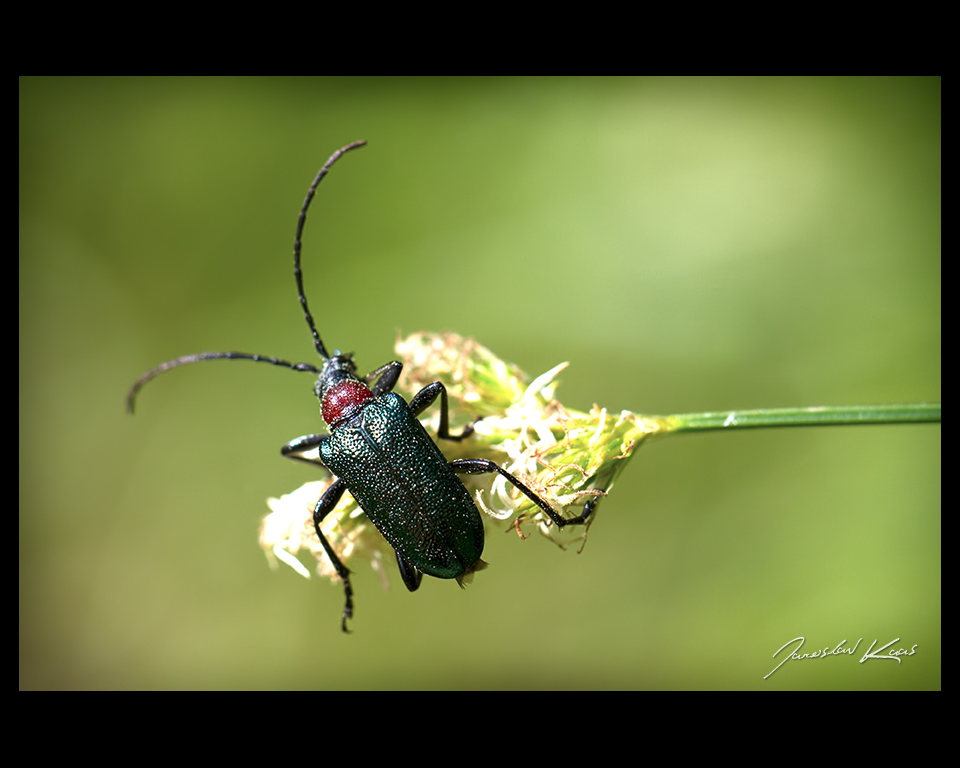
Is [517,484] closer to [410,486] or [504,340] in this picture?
[410,486]

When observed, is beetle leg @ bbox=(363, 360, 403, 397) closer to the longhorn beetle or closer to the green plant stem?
the longhorn beetle

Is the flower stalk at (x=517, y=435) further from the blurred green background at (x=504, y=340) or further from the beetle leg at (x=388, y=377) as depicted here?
the blurred green background at (x=504, y=340)

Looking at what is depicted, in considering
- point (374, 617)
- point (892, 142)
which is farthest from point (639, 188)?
point (374, 617)

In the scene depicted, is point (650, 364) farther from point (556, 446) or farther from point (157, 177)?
point (157, 177)
